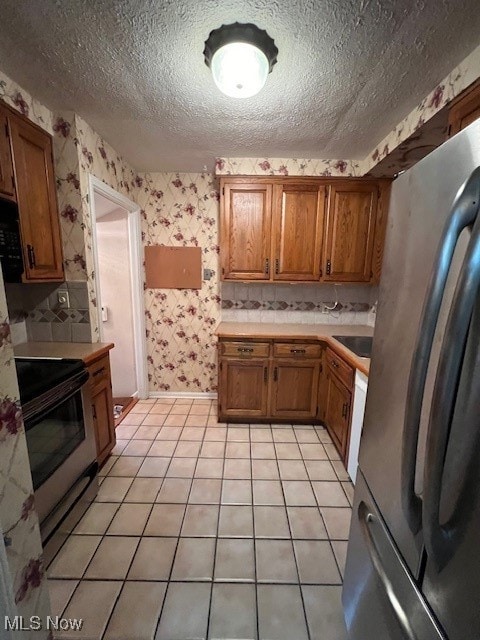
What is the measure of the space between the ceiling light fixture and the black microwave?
1281 mm

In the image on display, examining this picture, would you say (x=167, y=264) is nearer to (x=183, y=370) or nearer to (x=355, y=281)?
(x=183, y=370)

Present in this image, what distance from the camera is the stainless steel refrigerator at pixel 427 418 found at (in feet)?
1.57

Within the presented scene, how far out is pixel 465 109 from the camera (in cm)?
124

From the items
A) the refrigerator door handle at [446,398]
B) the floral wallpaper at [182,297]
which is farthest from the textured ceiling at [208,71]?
the refrigerator door handle at [446,398]

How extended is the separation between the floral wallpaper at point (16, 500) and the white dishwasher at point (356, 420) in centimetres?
165

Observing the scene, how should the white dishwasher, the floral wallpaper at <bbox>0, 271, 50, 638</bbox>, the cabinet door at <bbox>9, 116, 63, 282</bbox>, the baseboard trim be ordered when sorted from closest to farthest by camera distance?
the floral wallpaper at <bbox>0, 271, 50, 638</bbox>
the cabinet door at <bbox>9, 116, 63, 282</bbox>
the white dishwasher
the baseboard trim

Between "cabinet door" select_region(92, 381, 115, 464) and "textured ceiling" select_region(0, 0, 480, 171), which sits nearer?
"textured ceiling" select_region(0, 0, 480, 171)

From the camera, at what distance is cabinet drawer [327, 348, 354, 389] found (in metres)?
1.91

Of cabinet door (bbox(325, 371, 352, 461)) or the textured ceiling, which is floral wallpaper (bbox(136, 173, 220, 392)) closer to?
the textured ceiling

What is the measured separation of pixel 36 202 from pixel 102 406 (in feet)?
4.61

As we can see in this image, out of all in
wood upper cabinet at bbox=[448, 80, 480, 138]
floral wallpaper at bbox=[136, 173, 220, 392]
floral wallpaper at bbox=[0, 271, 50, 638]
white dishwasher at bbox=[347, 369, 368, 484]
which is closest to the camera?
floral wallpaper at bbox=[0, 271, 50, 638]

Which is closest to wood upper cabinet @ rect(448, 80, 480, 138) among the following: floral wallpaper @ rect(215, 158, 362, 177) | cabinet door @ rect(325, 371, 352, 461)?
floral wallpaper @ rect(215, 158, 362, 177)

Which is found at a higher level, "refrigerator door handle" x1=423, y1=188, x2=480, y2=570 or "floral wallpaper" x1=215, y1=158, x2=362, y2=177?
"floral wallpaper" x1=215, y1=158, x2=362, y2=177

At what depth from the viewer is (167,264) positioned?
2.95 m
